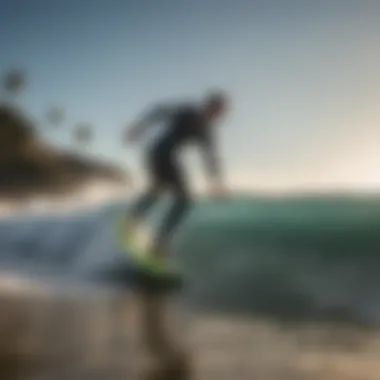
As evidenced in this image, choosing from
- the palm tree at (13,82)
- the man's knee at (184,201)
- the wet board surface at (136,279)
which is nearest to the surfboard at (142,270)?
the wet board surface at (136,279)

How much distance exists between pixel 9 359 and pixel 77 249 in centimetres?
26

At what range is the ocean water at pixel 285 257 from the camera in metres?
1.54

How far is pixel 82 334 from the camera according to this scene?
1541 mm

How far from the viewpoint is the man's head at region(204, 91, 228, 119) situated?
159 cm

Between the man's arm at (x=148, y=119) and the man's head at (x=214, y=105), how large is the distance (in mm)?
75

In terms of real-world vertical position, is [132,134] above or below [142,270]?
above

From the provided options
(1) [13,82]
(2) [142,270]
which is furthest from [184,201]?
(1) [13,82]

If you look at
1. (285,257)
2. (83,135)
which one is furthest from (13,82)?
(285,257)

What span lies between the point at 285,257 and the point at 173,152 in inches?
12.4

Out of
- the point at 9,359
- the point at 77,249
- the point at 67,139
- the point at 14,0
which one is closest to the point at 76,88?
the point at 67,139

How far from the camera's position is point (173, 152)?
5.19 feet

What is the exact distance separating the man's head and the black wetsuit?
2 centimetres

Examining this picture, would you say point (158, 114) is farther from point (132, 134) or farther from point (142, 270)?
point (142, 270)

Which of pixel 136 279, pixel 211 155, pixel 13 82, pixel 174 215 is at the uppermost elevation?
pixel 13 82
